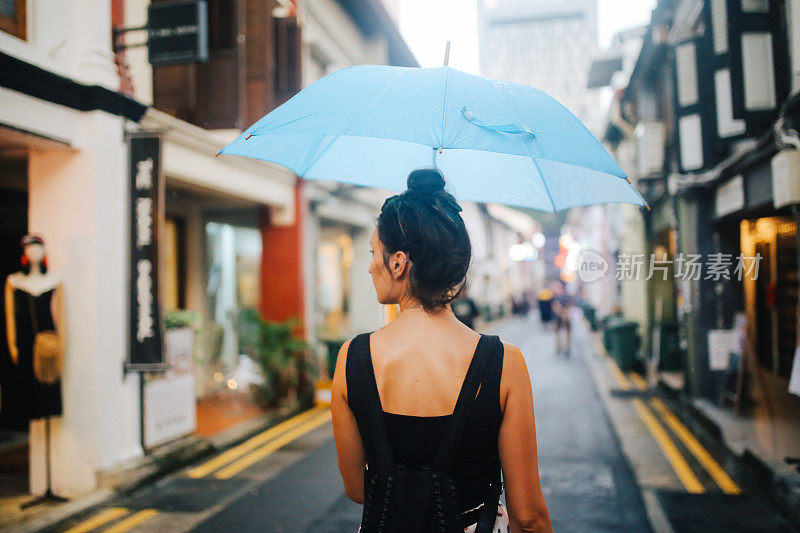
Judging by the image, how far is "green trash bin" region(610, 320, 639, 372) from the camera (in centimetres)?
1352

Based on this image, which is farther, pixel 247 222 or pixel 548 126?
pixel 247 222

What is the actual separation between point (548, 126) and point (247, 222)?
968 cm

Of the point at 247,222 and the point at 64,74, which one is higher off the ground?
the point at 64,74

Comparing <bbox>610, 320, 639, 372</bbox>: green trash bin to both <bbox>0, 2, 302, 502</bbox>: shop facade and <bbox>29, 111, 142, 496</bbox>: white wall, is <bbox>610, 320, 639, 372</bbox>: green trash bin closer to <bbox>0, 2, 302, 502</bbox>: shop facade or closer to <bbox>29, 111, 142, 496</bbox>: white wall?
<bbox>0, 2, 302, 502</bbox>: shop facade

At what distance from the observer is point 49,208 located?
5645mm

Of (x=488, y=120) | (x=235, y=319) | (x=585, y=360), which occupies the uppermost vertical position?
(x=488, y=120)

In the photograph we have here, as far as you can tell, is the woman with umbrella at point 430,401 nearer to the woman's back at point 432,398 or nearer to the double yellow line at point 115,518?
the woman's back at point 432,398

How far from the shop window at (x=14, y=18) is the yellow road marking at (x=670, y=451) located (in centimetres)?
718

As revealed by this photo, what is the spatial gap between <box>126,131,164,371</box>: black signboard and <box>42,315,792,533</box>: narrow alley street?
1396 millimetres

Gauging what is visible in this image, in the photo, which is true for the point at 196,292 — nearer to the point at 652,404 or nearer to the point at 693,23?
the point at 652,404

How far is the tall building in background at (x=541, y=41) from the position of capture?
107 metres

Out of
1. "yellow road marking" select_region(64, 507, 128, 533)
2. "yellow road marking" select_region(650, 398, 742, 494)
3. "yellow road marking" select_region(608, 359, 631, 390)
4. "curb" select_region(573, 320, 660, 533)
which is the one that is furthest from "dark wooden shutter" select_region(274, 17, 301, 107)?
"yellow road marking" select_region(608, 359, 631, 390)

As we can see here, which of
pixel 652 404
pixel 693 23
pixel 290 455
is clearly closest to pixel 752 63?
pixel 693 23

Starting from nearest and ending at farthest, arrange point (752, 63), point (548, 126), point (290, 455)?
point (548, 126) → point (752, 63) → point (290, 455)
